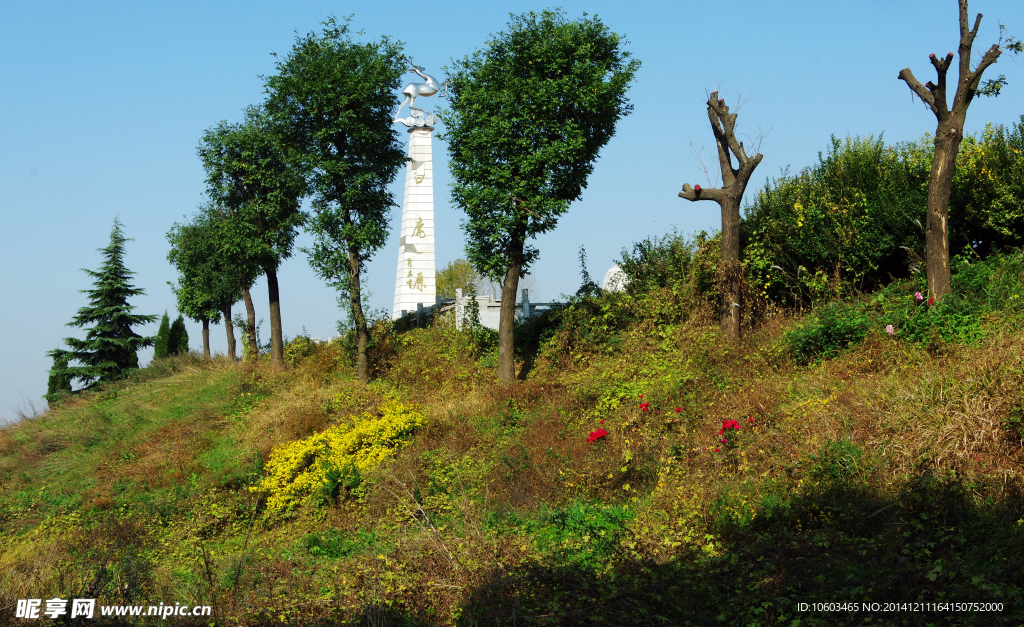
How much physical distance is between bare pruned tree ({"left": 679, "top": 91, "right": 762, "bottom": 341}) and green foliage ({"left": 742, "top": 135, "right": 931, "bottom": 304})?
33.3 inches

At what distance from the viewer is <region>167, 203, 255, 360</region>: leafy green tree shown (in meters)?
28.9

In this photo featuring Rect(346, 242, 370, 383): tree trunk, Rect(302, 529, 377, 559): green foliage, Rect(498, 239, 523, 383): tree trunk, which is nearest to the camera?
Rect(302, 529, 377, 559): green foliage

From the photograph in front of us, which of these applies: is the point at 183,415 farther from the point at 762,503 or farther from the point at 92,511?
the point at 762,503

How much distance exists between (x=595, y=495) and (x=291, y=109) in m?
14.8

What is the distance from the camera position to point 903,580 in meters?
6.54

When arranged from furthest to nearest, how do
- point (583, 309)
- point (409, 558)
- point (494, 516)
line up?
1. point (583, 309)
2. point (494, 516)
3. point (409, 558)

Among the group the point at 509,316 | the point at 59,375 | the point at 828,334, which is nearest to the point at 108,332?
the point at 59,375

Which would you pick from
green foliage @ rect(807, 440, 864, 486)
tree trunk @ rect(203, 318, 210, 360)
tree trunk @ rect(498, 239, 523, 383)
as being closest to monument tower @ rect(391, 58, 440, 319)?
tree trunk @ rect(498, 239, 523, 383)

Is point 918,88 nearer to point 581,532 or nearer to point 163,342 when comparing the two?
point 581,532

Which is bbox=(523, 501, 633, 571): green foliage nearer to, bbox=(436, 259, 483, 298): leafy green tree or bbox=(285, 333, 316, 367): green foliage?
bbox=(285, 333, 316, 367): green foliage

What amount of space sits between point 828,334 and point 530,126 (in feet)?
28.0

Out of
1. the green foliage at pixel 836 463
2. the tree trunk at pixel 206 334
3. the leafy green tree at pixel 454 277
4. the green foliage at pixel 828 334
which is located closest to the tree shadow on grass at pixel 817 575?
the green foliage at pixel 836 463

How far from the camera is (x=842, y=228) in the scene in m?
16.1

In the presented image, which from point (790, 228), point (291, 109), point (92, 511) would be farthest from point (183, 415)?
point (790, 228)
